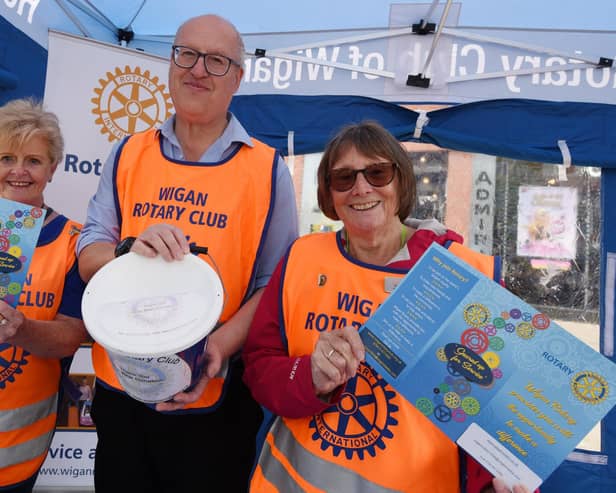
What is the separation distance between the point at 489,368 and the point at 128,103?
261 centimetres

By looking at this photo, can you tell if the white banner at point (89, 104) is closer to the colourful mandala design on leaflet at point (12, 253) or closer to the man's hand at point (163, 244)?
the colourful mandala design on leaflet at point (12, 253)

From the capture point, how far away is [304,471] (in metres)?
1.16

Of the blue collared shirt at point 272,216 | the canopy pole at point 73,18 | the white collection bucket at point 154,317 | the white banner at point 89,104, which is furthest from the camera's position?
the canopy pole at point 73,18

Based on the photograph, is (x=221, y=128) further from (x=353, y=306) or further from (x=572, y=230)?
(x=572, y=230)

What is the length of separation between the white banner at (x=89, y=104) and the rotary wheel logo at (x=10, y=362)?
1312 mm

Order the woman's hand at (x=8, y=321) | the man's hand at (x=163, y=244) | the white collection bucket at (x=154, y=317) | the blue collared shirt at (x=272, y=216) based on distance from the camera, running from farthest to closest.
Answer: the blue collared shirt at (x=272, y=216)
the woman's hand at (x=8, y=321)
the man's hand at (x=163, y=244)
the white collection bucket at (x=154, y=317)

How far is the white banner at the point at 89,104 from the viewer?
2.63 m

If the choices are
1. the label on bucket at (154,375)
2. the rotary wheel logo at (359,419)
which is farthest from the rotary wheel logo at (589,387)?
the label on bucket at (154,375)

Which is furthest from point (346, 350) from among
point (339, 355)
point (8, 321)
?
point (8, 321)

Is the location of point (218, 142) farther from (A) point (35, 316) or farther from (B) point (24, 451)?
(B) point (24, 451)

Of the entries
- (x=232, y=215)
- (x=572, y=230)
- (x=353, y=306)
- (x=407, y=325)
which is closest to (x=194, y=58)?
(x=232, y=215)

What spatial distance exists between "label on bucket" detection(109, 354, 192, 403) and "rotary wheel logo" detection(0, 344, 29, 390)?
685 mm

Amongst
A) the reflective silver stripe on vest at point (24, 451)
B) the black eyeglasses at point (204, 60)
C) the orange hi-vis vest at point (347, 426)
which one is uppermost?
the black eyeglasses at point (204, 60)

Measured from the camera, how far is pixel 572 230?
315 cm
